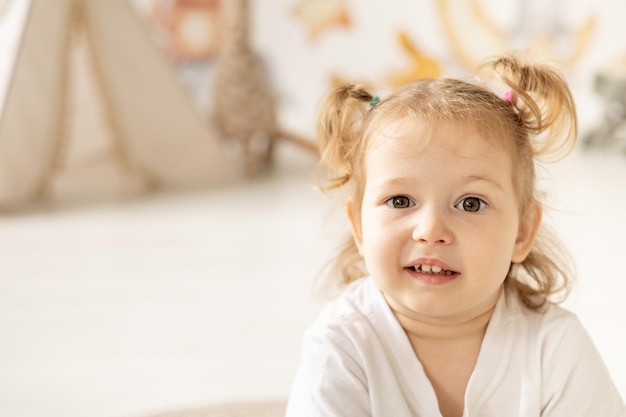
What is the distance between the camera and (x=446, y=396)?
112 centimetres

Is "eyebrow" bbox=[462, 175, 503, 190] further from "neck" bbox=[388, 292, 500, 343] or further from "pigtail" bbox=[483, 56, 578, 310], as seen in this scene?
"neck" bbox=[388, 292, 500, 343]

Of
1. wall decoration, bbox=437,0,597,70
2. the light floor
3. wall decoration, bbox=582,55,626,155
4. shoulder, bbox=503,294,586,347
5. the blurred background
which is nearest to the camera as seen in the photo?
shoulder, bbox=503,294,586,347

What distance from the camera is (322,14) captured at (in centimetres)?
366

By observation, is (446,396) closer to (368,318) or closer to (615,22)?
(368,318)

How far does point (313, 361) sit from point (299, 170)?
206cm

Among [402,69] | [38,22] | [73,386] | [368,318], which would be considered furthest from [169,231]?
[402,69]

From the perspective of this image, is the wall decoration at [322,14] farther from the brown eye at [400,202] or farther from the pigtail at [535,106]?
the brown eye at [400,202]

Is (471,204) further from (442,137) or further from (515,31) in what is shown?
(515,31)

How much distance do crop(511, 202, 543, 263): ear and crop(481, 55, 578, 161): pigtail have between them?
7 cm

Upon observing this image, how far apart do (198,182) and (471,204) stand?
187cm

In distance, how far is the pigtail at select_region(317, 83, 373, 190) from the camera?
1191 mm

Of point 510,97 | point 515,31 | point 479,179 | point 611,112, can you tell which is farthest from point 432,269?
point 515,31

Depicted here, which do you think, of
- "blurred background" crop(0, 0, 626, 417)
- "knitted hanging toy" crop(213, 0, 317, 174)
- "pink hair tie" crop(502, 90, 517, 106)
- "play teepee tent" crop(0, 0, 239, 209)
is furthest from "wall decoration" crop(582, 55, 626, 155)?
"pink hair tie" crop(502, 90, 517, 106)

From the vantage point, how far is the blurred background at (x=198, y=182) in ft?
5.52
